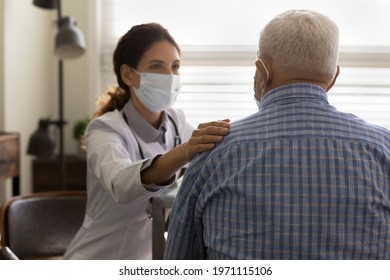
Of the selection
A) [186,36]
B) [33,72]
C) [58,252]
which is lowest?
[58,252]

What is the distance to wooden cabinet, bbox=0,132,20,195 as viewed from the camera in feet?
11.3

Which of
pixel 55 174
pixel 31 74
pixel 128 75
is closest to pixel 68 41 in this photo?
pixel 31 74

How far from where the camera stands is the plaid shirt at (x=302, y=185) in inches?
44.4

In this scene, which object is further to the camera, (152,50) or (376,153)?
(152,50)

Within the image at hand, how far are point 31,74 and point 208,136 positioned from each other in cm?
305

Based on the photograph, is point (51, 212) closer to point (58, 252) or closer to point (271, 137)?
point (58, 252)

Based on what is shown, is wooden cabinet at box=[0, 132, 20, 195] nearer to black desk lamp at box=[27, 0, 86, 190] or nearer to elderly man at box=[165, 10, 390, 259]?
black desk lamp at box=[27, 0, 86, 190]

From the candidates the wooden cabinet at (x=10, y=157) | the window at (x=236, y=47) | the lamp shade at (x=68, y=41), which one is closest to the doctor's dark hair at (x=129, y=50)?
the wooden cabinet at (x=10, y=157)

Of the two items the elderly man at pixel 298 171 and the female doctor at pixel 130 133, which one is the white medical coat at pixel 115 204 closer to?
the female doctor at pixel 130 133

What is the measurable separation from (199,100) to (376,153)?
3036 millimetres

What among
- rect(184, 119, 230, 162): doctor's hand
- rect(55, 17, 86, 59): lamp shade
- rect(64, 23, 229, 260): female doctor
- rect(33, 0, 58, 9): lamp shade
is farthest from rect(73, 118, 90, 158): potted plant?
rect(184, 119, 230, 162): doctor's hand

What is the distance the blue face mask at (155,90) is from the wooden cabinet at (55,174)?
2.09m

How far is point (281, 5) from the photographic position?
403 centimetres

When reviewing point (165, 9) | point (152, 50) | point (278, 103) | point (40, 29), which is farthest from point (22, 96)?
point (278, 103)
